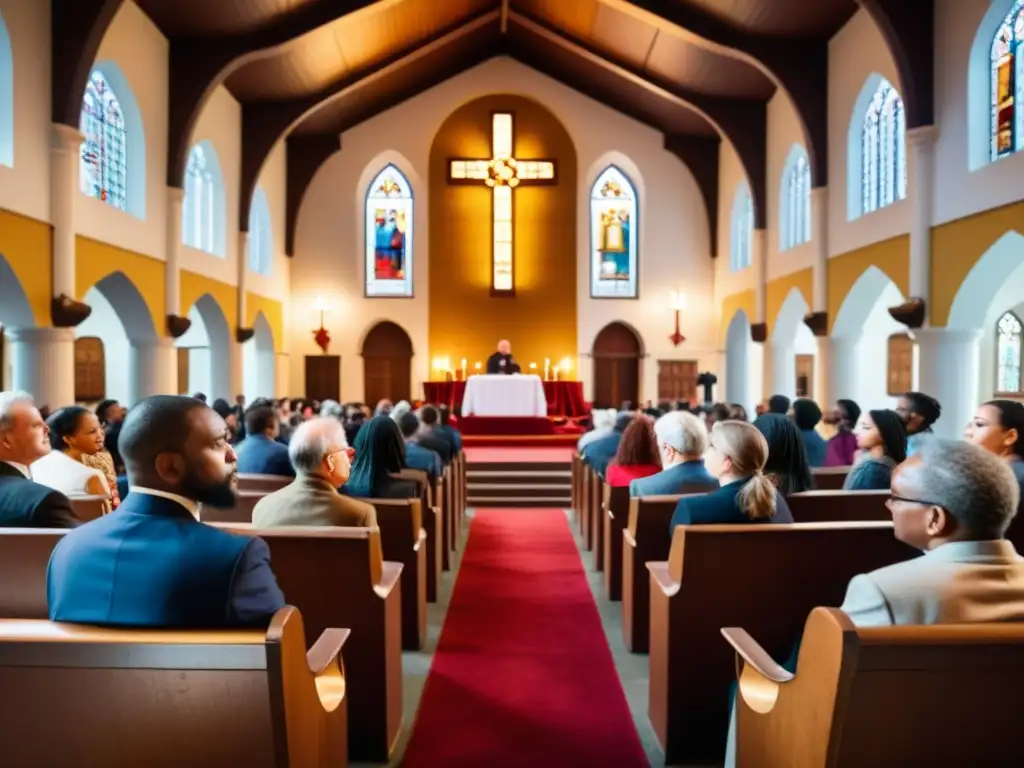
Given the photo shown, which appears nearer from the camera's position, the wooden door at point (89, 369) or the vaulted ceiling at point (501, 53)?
the vaulted ceiling at point (501, 53)

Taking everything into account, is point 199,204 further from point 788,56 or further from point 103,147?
point 788,56

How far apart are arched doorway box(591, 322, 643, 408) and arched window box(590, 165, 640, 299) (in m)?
0.87

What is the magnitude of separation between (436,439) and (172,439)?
5.17 m

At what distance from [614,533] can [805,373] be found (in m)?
14.7

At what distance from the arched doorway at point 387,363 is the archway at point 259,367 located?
1.98 m

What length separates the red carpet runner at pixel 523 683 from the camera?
3.22 meters

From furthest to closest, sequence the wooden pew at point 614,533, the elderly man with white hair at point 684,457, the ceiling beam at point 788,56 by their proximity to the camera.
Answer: the ceiling beam at point 788,56 → the wooden pew at point 614,533 → the elderly man with white hair at point 684,457

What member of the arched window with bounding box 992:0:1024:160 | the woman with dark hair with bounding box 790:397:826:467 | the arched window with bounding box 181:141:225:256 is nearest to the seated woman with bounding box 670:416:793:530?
the woman with dark hair with bounding box 790:397:826:467

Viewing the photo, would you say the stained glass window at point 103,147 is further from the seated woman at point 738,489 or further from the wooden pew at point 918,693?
A: the wooden pew at point 918,693

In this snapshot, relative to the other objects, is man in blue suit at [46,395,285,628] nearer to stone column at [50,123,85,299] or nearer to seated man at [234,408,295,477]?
seated man at [234,408,295,477]

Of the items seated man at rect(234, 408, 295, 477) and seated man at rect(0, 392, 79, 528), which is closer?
seated man at rect(0, 392, 79, 528)

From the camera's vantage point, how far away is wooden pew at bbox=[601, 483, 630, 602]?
514 centimetres

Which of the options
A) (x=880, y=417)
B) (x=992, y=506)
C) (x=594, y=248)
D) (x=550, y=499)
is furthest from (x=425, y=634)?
(x=594, y=248)

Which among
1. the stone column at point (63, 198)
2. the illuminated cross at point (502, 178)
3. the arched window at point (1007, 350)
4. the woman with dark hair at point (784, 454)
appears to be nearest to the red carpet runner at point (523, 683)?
the woman with dark hair at point (784, 454)
